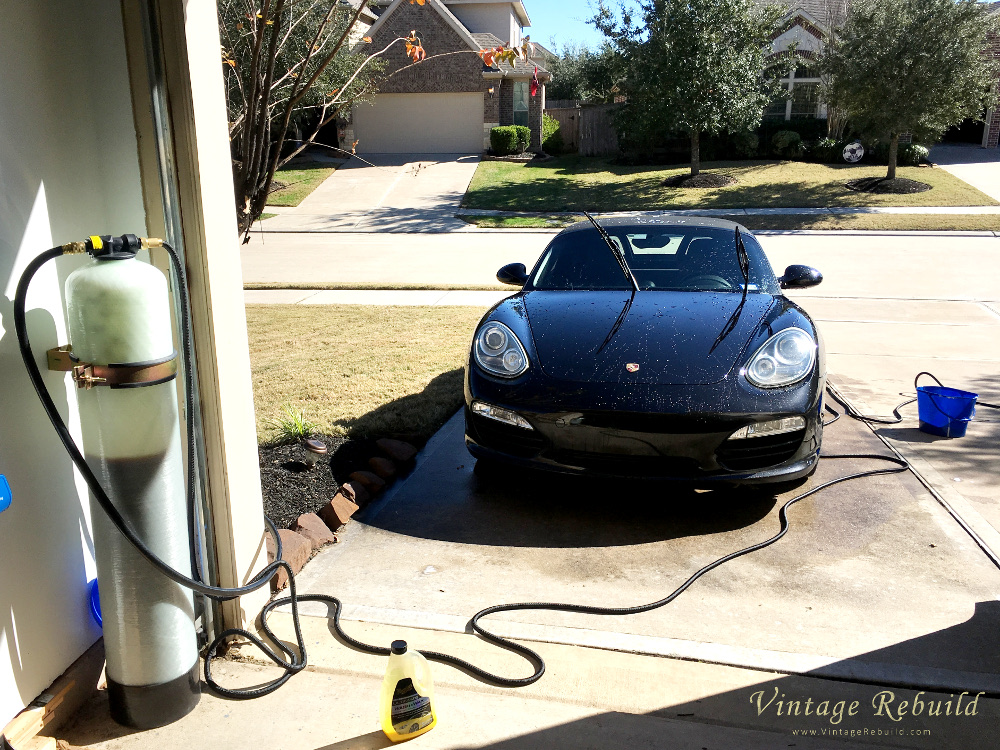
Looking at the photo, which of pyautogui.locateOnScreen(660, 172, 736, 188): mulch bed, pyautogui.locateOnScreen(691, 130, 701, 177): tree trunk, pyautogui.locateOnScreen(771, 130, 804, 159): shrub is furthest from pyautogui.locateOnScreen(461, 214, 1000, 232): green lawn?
pyautogui.locateOnScreen(771, 130, 804, 159): shrub

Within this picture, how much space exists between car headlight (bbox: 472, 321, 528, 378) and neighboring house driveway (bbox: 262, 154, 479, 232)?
1205 centimetres

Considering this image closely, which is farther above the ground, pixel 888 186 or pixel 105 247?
pixel 105 247

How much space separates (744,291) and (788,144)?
24.1 metres

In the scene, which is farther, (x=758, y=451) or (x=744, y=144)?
(x=744, y=144)

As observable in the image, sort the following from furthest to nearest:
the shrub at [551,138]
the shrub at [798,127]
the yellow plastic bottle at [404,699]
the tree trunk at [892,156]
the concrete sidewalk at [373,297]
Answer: the shrub at [551,138] → the shrub at [798,127] → the tree trunk at [892,156] → the concrete sidewalk at [373,297] → the yellow plastic bottle at [404,699]

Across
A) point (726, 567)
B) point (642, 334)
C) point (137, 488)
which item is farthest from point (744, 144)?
point (137, 488)

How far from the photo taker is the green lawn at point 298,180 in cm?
2328

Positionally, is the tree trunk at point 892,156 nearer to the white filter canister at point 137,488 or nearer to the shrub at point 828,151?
the shrub at point 828,151

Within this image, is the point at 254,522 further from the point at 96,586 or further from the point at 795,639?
the point at 795,639

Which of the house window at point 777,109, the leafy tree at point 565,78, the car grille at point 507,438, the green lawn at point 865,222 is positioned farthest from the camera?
the leafy tree at point 565,78

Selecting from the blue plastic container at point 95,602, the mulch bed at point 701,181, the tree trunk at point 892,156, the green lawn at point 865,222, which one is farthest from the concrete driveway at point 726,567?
the mulch bed at point 701,181

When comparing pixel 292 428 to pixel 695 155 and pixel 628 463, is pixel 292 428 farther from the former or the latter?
pixel 695 155

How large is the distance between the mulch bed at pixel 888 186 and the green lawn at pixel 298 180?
1567 centimetres

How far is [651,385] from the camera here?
3.91m
